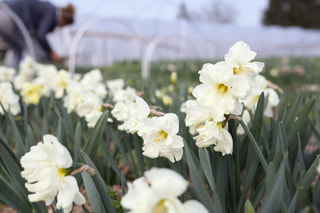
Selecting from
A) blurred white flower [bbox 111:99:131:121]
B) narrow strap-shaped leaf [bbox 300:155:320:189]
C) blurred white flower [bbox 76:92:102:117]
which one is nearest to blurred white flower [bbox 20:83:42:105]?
blurred white flower [bbox 76:92:102:117]

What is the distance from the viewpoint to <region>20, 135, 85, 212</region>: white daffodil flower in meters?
0.61

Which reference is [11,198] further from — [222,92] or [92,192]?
[222,92]

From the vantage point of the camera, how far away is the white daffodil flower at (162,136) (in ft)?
2.47

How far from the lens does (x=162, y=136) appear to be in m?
0.78

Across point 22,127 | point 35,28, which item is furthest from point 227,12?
point 22,127

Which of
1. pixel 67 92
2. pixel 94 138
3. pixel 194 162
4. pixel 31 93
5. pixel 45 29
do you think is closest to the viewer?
pixel 194 162

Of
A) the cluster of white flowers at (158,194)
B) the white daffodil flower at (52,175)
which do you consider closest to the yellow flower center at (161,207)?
the cluster of white flowers at (158,194)

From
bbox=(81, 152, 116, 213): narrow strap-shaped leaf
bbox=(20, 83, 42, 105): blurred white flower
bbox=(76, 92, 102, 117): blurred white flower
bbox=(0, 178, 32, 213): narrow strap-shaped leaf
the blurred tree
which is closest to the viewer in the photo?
bbox=(81, 152, 116, 213): narrow strap-shaped leaf

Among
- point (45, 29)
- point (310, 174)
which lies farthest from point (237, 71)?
point (45, 29)

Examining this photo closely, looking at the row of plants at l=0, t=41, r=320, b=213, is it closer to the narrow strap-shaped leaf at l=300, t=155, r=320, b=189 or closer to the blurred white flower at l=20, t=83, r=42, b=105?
the narrow strap-shaped leaf at l=300, t=155, r=320, b=189

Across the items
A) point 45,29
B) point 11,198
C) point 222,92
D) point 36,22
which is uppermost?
point 36,22

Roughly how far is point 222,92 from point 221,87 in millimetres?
18

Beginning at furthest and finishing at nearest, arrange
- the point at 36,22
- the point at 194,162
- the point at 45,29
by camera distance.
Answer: the point at 36,22 < the point at 45,29 < the point at 194,162

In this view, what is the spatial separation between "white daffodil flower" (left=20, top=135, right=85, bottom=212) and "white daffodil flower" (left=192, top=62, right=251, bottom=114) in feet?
1.05
